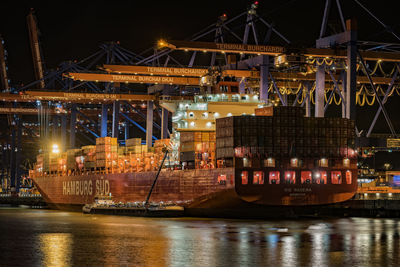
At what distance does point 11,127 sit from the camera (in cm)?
9594

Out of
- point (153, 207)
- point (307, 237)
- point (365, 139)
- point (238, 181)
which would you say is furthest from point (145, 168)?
point (307, 237)

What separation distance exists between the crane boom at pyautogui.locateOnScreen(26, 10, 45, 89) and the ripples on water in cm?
4530

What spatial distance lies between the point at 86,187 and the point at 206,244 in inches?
1523

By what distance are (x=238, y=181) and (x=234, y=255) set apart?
55.8 feet

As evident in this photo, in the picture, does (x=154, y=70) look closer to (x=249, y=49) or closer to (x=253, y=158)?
(x=249, y=49)

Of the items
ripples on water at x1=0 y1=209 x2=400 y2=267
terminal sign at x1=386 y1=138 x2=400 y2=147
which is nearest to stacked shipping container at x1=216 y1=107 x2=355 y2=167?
ripples on water at x1=0 y1=209 x2=400 y2=267

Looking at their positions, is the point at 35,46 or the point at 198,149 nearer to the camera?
the point at 198,149

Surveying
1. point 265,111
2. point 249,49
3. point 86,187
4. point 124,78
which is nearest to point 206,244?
point 265,111

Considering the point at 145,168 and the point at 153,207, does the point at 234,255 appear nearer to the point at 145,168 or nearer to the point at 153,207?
the point at 153,207

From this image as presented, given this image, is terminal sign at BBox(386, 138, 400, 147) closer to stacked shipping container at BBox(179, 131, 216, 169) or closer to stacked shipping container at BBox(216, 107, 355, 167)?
stacked shipping container at BBox(216, 107, 355, 167)

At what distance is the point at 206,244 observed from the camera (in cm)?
2800

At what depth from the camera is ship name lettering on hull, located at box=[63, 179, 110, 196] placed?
60500mm

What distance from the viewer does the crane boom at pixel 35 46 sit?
A: 79062mm

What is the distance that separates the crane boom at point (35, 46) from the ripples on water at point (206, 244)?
45.3 m
